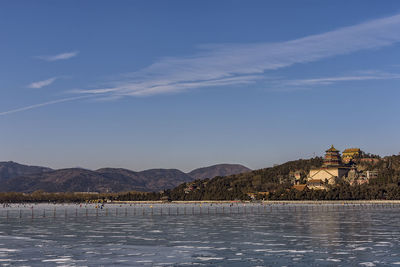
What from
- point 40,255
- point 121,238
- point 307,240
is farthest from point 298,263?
point 121,238

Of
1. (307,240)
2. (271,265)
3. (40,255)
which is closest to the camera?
(271,265)

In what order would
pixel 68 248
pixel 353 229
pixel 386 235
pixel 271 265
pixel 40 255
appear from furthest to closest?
pixel 353 229
pixel 386 235
pixel 68 248
pixel 40 255
pixel 271 265

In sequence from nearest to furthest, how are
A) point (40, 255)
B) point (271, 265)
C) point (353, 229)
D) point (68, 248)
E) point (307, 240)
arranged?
point (271, 265) → point (40, 255) → point (68, 248) → point (307, 240) → point (353, 229)

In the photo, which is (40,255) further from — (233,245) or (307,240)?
(307,240)

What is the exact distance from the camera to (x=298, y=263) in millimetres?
47469

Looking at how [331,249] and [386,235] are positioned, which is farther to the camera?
[386,235]

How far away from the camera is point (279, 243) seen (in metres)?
63.6

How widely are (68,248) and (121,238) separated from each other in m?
12.4

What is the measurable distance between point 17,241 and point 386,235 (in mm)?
50307

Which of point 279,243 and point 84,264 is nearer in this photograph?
point 84,264

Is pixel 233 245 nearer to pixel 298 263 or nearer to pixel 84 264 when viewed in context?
pixel 298 263

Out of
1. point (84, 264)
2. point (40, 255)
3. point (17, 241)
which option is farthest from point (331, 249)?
point (17, 241)

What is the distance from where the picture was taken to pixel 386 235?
72.1 meters

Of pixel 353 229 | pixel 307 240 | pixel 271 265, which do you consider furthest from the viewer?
pixel 353 229
